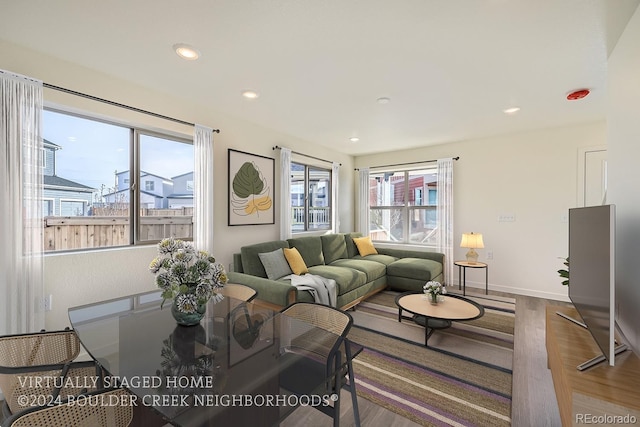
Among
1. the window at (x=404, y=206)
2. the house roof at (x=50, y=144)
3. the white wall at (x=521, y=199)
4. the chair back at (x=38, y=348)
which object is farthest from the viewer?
the window at (x=404, y=206)

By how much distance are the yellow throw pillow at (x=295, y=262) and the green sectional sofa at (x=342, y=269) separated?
0.14 m

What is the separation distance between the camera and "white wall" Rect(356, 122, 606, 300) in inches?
154

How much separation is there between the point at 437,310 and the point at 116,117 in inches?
140

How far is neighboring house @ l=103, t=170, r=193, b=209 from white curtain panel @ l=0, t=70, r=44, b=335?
2.06 feet

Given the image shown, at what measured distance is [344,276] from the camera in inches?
138

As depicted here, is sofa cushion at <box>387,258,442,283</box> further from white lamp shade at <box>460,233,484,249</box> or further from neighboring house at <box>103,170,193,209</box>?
neighboring house at <box>103,170,193,209</box>

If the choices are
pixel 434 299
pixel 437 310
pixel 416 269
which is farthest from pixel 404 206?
pixel 437 310

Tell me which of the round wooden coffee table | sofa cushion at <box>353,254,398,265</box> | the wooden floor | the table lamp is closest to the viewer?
the wooden floor

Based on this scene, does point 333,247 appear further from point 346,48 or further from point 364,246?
point 346,48

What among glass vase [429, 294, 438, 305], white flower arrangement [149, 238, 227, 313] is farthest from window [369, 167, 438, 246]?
white flower arrangement [149, 238, 227, 313]

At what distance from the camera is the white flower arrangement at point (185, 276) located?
55.4 inches

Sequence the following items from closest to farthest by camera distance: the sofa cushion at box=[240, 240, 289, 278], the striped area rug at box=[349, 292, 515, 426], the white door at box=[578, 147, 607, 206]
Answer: the striped area rug at box=[349, 292, 515, 426]
the sofa cushion at box=[240, 240, 289, 278]
the white door at box=[578, 147, 607, 206]

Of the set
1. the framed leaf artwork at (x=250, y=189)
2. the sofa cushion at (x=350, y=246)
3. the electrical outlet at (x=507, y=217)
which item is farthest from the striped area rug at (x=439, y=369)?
the framed leaf artwork at (x=250, y=189)

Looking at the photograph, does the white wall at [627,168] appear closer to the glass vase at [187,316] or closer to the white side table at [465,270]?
the glass vase at [187,316]
